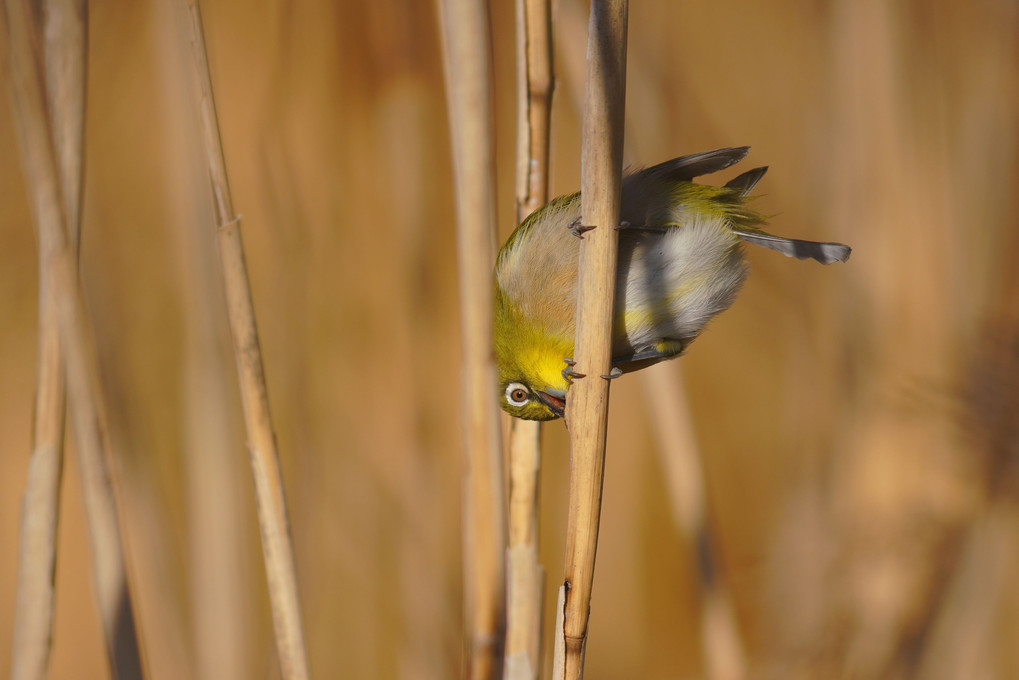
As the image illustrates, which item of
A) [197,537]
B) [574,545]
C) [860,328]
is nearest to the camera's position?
[574,545]

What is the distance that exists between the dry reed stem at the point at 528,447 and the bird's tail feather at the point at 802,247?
216mm

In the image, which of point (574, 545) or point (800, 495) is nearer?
point (574, 545)

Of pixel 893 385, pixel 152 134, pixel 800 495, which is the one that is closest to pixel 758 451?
pixel 800 495

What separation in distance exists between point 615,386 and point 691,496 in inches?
10.8

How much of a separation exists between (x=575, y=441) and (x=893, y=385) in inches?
36.5

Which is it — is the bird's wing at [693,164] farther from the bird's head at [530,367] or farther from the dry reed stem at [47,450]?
the dry reed stem at [47,450]

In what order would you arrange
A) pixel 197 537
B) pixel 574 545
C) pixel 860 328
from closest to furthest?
pixel 574 545, pixel 197 537, pixel 860 328

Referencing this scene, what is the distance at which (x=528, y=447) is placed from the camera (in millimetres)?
667

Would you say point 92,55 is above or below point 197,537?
above

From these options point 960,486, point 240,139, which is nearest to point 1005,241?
point 960,486

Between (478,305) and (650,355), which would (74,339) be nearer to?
(478,305)

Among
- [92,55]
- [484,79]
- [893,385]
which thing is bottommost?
[893,385]

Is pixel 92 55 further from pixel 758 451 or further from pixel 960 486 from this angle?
pixel 960 486

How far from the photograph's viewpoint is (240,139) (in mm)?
982
